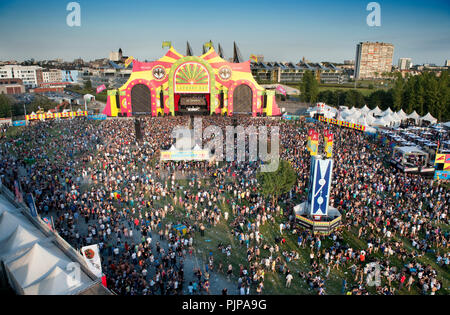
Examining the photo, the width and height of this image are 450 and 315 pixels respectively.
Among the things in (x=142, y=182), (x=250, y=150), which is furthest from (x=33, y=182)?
(x=250, y=150)

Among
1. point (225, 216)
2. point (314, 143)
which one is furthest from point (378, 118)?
point (225, 216)

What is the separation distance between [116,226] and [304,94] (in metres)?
51.8

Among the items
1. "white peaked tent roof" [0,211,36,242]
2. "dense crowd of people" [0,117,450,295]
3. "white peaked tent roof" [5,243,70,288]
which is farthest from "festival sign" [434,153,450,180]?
"white peaked tent roof" [0,211,36,242]

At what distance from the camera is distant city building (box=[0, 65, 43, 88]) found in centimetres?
9569

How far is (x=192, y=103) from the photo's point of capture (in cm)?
4212

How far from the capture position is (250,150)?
26203mm

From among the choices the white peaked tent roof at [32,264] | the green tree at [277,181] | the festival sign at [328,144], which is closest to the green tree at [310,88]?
the green tree at [277,181]

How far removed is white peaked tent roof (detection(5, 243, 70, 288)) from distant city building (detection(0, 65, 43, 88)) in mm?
107467

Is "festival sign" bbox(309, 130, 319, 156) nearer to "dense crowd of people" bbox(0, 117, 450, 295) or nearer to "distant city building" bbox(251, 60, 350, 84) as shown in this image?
"dense crowd of people" bbox(0, 117, 450, 295)

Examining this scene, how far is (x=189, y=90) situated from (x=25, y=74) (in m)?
Answer: 87.1

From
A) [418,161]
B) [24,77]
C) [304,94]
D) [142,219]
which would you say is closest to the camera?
[142,219]

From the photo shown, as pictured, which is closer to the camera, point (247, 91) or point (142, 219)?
point (142, 219)

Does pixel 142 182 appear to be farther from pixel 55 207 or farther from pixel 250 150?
pixel 250 150

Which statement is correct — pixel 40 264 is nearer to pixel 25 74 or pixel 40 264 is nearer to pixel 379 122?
pixel 379 122
